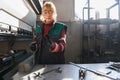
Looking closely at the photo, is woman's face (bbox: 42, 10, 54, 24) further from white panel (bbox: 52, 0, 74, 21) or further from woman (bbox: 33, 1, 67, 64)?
white panel (bbox: 52, 0, 74, 21)

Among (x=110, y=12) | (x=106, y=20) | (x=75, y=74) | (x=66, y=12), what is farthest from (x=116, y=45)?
(x=75, y=74)

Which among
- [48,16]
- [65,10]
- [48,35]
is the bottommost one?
[48,35]

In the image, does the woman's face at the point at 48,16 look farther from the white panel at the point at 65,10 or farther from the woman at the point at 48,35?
the white panel at the point at 65,10

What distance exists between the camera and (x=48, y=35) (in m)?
2.13

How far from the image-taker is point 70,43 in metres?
5.48

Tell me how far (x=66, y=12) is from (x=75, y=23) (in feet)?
1.28

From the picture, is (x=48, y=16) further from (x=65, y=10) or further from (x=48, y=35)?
(x=65, y=10)

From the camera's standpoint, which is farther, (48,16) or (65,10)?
(65,10)

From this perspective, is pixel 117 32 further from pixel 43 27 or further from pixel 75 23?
pixel 43 27

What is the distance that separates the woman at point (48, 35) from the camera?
6.94 feet

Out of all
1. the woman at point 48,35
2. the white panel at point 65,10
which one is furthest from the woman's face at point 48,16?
the white panel at point 65,10

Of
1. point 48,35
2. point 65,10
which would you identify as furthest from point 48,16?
point 65,10

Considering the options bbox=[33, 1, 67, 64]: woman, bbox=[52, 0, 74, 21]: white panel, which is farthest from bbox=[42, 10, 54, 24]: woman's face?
bbox=[52, 0, 74, 21]: white panel

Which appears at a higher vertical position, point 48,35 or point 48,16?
point 48,16
